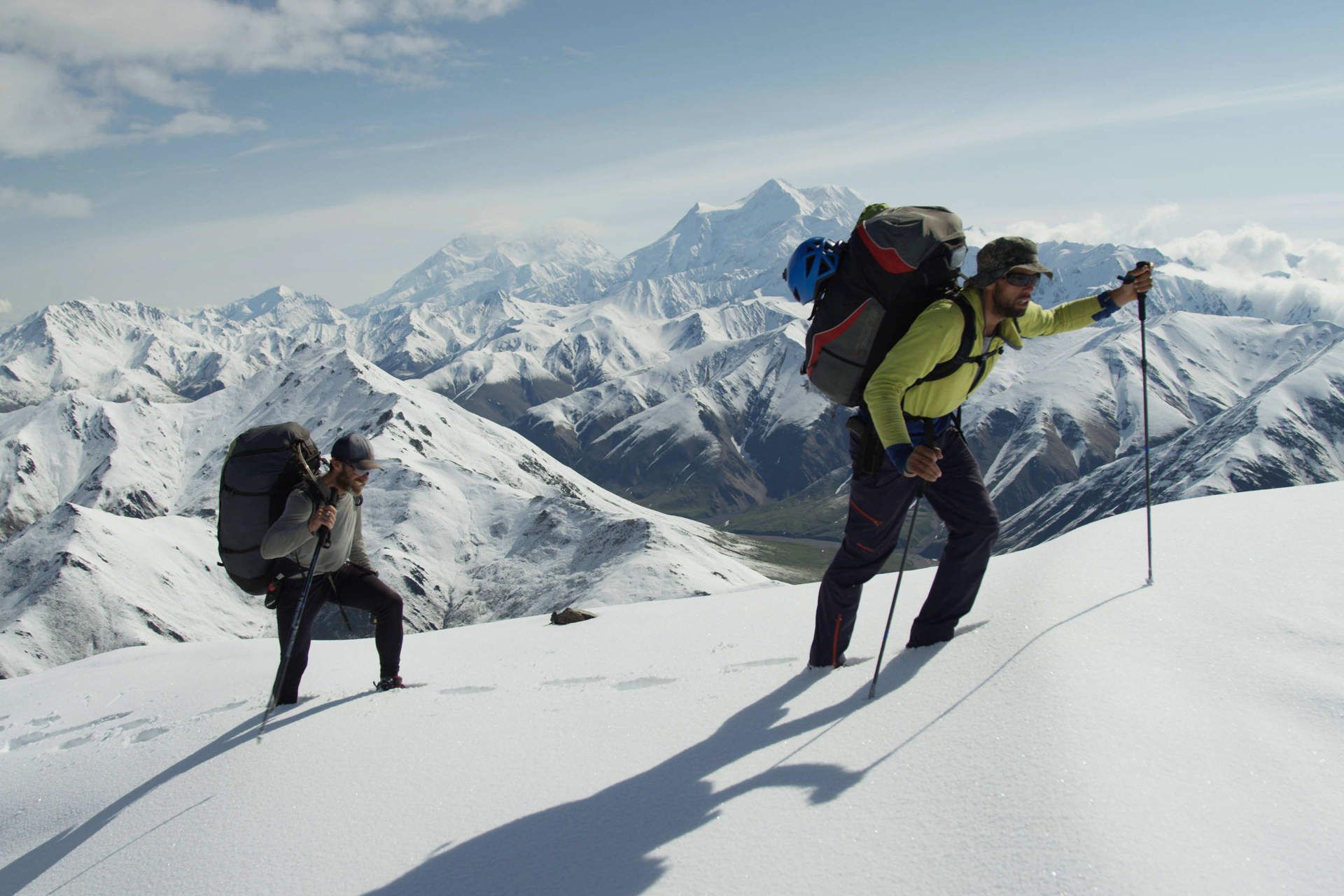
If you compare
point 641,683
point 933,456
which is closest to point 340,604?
point 641,683

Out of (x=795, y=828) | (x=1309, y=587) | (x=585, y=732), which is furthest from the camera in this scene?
(x=585, y=732)

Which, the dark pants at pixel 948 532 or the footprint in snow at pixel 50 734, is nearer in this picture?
the dark pants at pixel 948 532

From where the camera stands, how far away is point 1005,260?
675 cm

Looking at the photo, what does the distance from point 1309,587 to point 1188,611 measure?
1043 millimetres

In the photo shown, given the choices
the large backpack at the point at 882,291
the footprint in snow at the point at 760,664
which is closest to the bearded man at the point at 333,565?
the footprint in snow at the point at 760,664

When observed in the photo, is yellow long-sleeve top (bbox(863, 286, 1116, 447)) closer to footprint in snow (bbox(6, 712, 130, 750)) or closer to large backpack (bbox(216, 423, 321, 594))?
large backpack (bbox(216, 423, 321, 594))

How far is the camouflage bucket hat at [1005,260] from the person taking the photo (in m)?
6.73

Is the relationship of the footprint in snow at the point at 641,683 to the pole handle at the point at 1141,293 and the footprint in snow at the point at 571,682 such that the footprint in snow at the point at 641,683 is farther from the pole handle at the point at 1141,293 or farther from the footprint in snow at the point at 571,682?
the pole handle at the point at 1141,293

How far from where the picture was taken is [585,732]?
23.4 ft

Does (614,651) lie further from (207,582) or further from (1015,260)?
(207,582)

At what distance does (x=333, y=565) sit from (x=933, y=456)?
22.1ft

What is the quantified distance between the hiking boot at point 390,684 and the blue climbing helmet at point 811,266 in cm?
660

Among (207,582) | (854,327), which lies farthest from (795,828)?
(207,582)

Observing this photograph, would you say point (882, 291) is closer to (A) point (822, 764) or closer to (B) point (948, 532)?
(B) point (948, 532)
